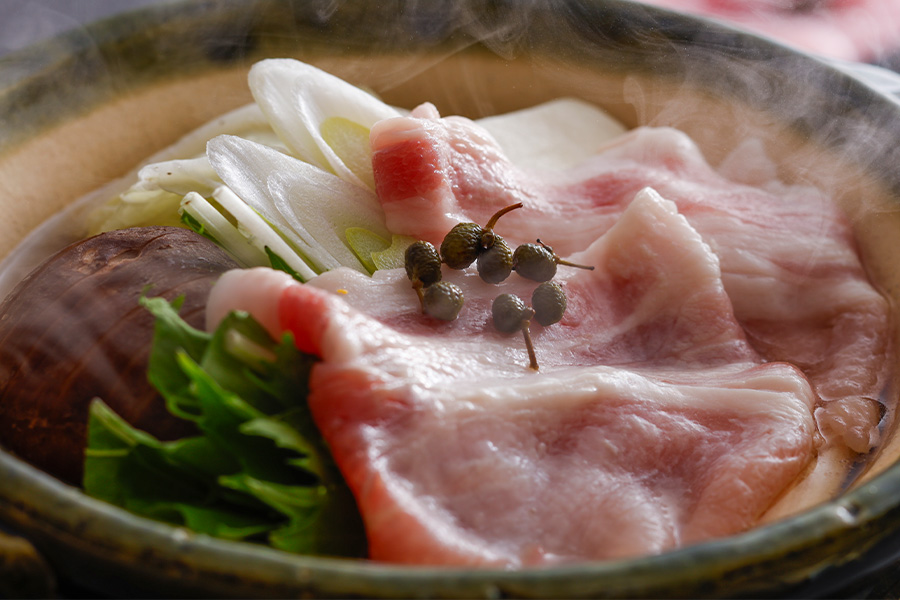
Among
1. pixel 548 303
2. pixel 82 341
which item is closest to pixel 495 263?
pixel 548 303

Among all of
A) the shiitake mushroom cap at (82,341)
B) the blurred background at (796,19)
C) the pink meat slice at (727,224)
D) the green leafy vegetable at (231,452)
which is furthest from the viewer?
the blurred background at (796,19)

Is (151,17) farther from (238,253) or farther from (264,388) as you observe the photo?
(264,388)

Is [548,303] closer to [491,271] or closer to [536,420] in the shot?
[491,271]

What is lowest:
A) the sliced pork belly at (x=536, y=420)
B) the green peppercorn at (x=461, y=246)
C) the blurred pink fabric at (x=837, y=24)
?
the blurred pink fabric at (x=837, y=24)

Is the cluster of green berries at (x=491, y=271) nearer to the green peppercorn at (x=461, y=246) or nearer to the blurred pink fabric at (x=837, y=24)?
the green peppercorn at (x=461, y=246)

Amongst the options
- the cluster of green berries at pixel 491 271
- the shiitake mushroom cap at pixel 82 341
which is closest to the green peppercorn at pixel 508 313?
the cluster of green berries at pixel 491 271

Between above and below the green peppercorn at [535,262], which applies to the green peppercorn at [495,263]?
above

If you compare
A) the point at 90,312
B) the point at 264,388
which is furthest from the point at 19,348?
the point at 264,388

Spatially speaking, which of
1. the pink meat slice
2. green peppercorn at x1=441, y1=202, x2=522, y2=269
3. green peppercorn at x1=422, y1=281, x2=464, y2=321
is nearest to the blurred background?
the pink meat slice
